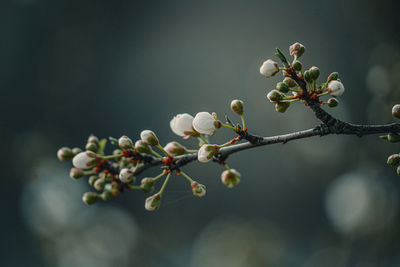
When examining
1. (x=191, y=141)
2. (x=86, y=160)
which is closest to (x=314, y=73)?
(x=86, y=160)

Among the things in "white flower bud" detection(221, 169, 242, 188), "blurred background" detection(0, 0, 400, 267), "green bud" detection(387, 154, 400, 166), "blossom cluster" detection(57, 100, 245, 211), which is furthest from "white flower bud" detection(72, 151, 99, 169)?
"blurred background" detection(0, 0, 400, 267)

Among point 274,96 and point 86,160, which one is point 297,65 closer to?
point 274,96

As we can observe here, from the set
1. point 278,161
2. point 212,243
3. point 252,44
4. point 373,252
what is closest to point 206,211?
point 278,161

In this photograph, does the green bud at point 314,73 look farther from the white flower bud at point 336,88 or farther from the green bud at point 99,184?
the green bud at point 99,184

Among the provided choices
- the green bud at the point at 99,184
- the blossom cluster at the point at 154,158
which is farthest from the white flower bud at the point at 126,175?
the green bud at the point at 99,184

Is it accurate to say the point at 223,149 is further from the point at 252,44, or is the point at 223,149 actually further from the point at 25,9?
the point at 25,9

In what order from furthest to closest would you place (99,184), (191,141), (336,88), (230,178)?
(191,141) < (99,184) < (230,178) < (336,88)
